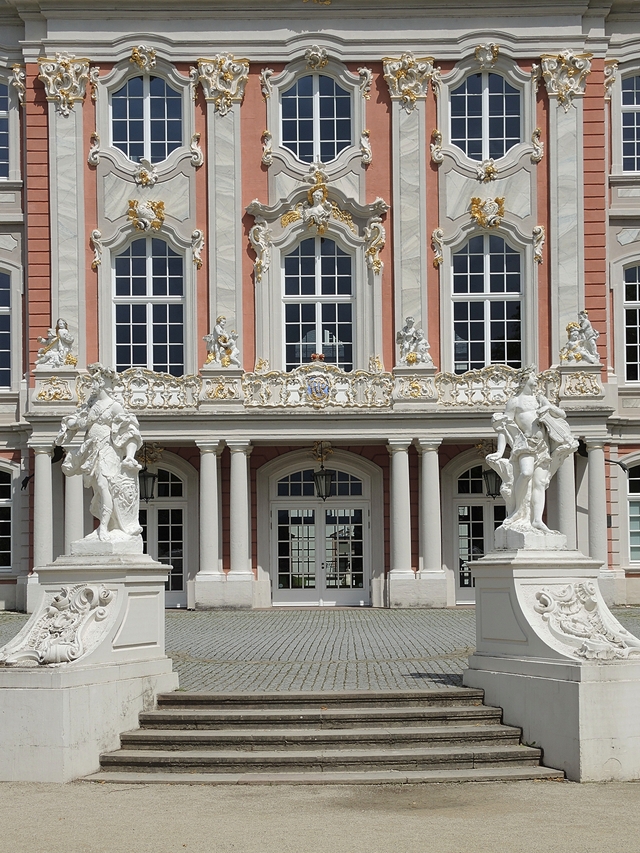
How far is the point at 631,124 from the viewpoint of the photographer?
31391 mm

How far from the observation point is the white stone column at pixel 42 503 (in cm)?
2881

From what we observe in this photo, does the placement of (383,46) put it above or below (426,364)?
above

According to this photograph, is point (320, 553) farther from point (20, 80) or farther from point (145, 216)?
point (20, 80)

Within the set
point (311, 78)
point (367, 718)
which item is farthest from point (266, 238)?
point (367, 718)

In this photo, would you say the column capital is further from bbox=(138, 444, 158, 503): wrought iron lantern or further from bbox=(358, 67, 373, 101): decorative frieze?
bbox=(358, 67, 373, 101): decorative frieze

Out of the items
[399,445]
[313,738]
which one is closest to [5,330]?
[399,445]

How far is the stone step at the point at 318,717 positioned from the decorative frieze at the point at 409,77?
64.7 ft

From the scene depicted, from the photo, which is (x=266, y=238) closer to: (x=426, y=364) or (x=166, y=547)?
(x=426, y=364)

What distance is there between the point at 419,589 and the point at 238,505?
4.18 m

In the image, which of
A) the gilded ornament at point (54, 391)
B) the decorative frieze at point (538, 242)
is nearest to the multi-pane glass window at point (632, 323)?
the decorative frieze at point (538, 242)

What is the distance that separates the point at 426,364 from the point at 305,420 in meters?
2.87

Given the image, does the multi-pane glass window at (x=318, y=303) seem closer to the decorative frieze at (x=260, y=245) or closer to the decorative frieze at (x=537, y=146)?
the decorative frieze at (x=260, y=245)

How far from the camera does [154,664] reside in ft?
45.5

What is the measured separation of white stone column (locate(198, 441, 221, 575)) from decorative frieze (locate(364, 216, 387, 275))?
17.4 feet
